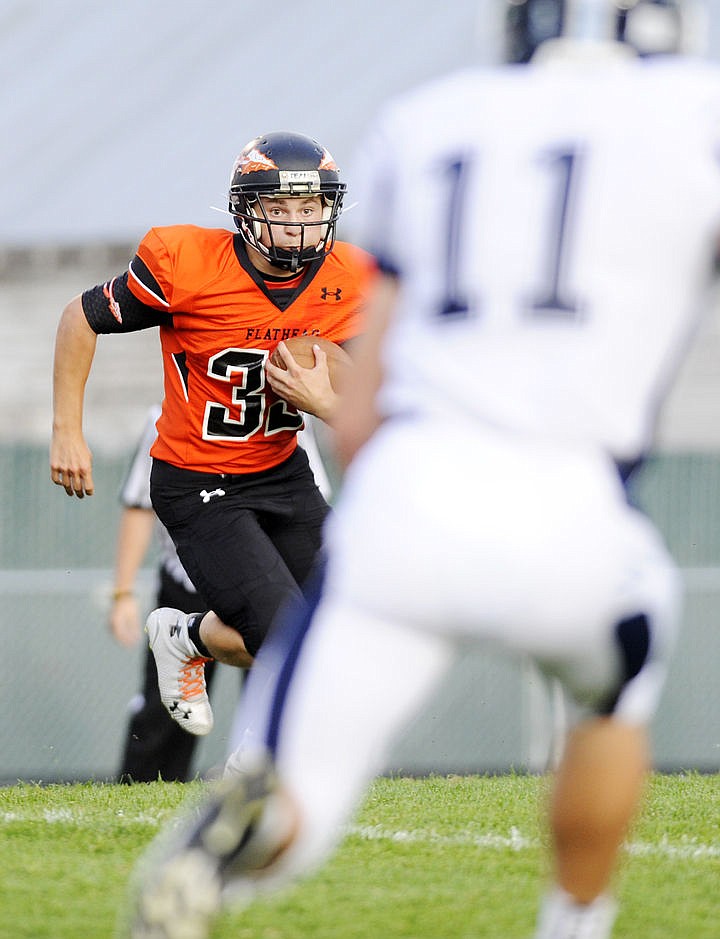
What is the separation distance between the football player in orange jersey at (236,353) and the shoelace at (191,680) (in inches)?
16.4

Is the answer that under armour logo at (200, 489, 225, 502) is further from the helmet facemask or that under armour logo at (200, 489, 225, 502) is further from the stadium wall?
the stadium wall

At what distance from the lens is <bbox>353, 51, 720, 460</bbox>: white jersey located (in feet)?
7.35

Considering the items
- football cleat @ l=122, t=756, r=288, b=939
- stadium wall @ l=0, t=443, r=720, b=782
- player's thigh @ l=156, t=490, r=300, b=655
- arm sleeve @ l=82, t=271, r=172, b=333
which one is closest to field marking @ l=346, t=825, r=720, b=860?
player's thigh @ l=156, t=490, r=300, b=655

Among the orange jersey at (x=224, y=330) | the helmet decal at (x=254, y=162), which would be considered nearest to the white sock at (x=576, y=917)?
the orange jersey at (x=224, y=330)

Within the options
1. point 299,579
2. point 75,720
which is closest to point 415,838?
point 299,579

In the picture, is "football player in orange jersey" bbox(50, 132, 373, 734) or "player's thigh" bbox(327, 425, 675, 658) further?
"football player in orange jersey" bbox(50, 132, 373, 734)

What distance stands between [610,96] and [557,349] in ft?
1.19

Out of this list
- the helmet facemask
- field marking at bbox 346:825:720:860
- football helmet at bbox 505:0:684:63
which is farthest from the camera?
the helmet facemask

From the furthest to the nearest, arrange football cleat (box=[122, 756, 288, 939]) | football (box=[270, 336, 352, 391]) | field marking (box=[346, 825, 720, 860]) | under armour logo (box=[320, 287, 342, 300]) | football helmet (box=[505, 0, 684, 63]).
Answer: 1. under armour logo (box=[320, 287, 342, 300])
2. football (box=[270, 336, 352, 391])
3. field marking (box=[346, 825, 720, 860])
4. football helmet (box=[505, 0, 684, 63])
5. football cleat (box=[122, 756, 288, 939])

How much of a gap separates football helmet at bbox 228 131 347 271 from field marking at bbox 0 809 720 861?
170 cm

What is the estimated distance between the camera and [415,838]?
433 centimetres

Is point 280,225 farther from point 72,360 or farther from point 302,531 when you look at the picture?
point 302,531

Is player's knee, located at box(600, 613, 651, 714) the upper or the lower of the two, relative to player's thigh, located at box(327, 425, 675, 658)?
lower

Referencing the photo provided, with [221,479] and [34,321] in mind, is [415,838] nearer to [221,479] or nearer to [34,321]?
[221,479]
